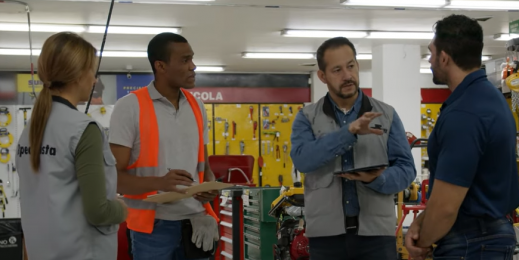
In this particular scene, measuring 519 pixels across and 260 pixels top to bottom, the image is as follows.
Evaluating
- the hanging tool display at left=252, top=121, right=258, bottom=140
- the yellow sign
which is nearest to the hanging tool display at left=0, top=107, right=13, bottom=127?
the yellow sign

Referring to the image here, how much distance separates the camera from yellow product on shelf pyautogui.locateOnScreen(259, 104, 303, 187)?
48.1ft

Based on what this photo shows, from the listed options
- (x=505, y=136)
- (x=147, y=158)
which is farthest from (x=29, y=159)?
(x=505, y=136)

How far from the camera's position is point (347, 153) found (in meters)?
2.66

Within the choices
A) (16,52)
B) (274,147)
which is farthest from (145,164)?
(274,147)

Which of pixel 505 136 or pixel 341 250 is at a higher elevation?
pixel 505 136

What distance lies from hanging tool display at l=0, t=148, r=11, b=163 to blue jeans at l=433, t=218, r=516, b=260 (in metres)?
11.7

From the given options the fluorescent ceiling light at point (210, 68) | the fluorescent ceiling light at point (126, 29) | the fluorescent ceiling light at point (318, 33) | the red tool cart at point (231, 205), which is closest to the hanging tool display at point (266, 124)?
the fluorescent ceiling light at point (210, 68)

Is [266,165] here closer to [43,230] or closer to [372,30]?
[372,30]

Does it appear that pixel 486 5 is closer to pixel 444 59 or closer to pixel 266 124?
pixel 266 124

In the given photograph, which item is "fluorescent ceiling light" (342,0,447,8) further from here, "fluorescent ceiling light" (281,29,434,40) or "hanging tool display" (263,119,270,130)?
"hanging tool display" (263,119,270,130)

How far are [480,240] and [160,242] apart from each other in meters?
1.29

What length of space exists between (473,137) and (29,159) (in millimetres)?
1493

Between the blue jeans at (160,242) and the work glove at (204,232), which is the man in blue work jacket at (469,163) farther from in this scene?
the blue jeans at (160,242)

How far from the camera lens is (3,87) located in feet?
44.7
